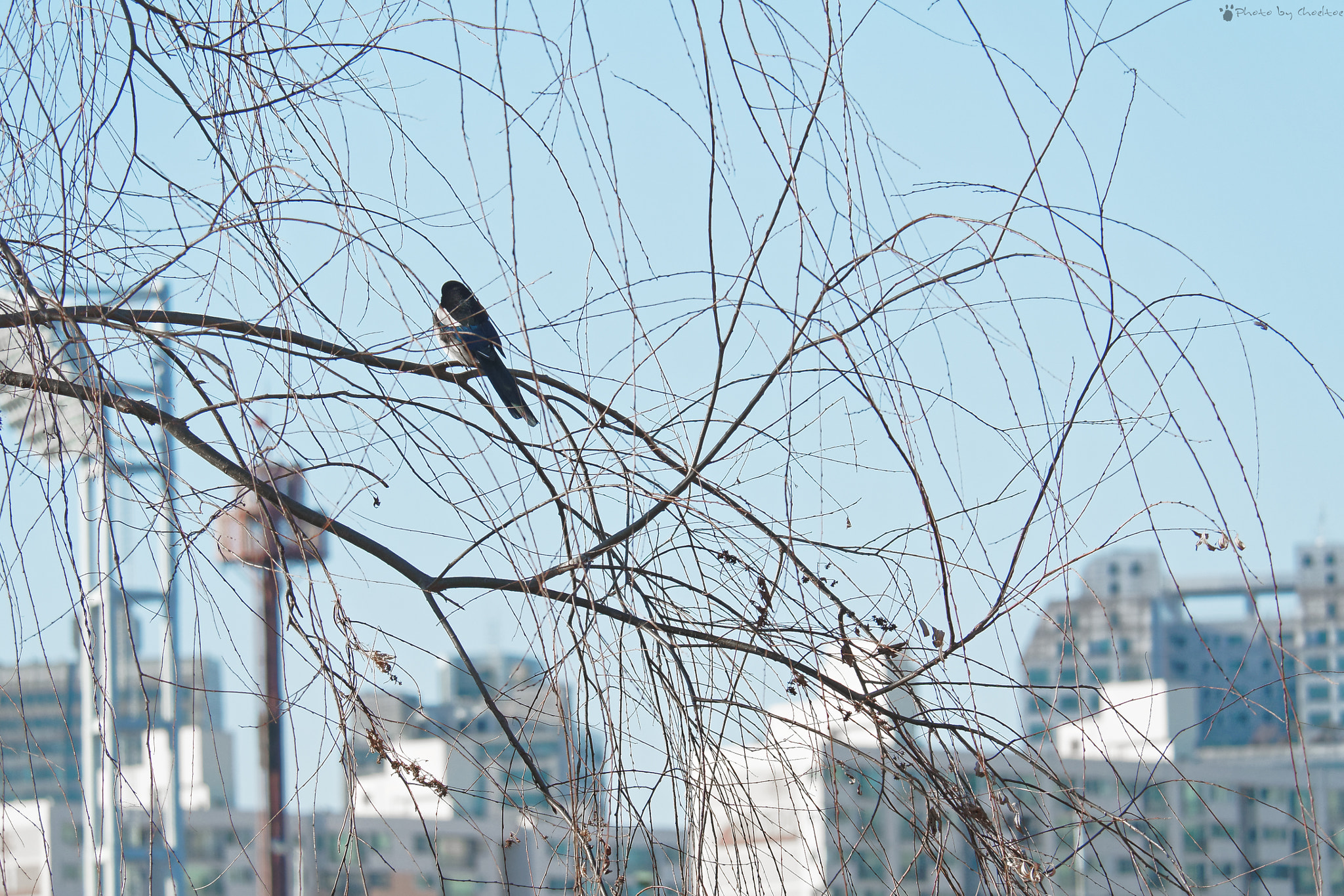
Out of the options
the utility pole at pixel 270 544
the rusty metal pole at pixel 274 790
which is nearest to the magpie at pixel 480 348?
the utility pole at pixel 270 544

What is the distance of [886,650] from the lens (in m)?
1.52

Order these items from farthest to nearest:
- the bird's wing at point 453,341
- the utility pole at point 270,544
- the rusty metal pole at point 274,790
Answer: the rusty metal pole at point 274,790 < the bird's wing at point 453,341 < the utility pole at point 270,544

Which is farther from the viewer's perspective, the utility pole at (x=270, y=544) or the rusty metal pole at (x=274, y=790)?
the rusty metal pole at (x=274, y=790)

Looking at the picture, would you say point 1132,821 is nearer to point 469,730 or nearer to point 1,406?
point 469,730

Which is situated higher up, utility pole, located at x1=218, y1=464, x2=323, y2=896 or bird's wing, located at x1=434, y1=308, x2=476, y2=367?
bird's wing, located at x1=434, y1=308, x2=476, y2=367

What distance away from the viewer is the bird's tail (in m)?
1.93

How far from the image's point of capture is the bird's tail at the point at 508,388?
1933 mm

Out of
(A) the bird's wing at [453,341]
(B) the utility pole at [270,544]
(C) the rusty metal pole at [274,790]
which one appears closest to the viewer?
(B) the utility pole at [270,544]

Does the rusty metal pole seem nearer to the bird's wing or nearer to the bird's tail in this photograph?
the bird's tail

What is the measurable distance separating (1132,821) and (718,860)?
503mm

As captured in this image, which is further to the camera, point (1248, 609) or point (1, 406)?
point (1, 406)

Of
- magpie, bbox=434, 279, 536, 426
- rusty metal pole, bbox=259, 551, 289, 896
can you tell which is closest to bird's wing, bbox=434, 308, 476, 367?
magpie, bbox=434, 279, 536, 426

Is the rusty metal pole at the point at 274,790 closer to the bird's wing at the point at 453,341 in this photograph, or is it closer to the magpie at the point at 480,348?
the magpie at the point at 480,348

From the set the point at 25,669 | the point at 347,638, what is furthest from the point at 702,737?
the point at 25,669
